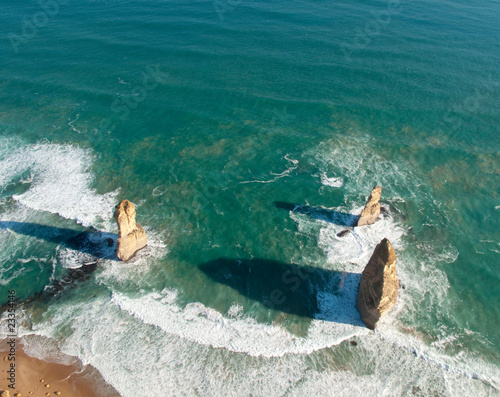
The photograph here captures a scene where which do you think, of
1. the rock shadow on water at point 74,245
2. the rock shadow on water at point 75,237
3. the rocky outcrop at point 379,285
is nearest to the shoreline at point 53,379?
the rock shadow on water at point 74,245

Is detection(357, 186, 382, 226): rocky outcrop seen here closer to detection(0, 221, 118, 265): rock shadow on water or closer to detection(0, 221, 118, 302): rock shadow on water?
detection(0, 221, 118, 265): rock shadow on water

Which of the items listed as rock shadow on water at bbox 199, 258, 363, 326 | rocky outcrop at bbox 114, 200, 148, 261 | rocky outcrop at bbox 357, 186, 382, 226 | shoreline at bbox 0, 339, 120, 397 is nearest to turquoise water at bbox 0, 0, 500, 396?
rock shadow on water at bbox 199, 258, 363, 326

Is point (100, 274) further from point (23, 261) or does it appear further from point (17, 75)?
point (17, 75)

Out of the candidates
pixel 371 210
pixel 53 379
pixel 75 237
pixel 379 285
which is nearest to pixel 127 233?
pixel 75 237

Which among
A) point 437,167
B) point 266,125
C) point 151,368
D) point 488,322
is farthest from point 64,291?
point 437,167

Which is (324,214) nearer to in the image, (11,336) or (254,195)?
(254,195)

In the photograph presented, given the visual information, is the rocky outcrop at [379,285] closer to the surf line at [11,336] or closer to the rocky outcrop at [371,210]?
the rocky outcrop at [371,210]
